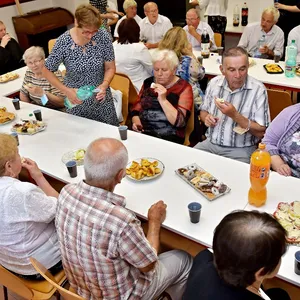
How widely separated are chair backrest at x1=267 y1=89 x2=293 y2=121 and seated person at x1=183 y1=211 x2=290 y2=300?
6.60ft

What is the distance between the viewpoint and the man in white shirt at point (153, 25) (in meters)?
5.43

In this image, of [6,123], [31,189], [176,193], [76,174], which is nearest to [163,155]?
[176,193]

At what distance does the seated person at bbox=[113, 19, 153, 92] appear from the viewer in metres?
3.92

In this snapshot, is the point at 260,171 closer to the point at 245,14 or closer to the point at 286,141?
the point at 286,141

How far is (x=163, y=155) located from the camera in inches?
99.8

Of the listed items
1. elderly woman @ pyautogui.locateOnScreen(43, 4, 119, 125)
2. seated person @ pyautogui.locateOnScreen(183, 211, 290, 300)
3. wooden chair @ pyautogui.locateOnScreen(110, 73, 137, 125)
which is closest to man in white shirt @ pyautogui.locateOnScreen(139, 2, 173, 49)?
wooden chair @ pyautogui.locateOnScreen(110, 73, 137, 125)

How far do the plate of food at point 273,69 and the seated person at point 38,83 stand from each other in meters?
2.14

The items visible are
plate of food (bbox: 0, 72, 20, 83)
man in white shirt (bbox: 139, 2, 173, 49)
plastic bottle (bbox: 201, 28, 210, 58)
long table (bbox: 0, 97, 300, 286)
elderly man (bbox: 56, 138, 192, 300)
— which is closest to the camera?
elderly man (bbox: 56, 138, 192, 300)

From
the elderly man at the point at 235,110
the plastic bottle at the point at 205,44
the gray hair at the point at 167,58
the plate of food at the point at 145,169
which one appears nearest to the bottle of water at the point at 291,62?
the plastic bottle at the point at 205,44

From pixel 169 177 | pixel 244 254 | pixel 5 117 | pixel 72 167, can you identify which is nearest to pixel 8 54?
pixel 5 117

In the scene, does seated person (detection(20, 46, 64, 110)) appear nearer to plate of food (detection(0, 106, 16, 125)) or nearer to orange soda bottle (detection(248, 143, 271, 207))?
plate of food (detection(0, 106, 16, 125))

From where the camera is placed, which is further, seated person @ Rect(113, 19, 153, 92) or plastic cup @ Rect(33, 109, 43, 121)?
seated person @ Rect(113, 19, 153, 92)

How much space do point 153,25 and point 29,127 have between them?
3.21 m

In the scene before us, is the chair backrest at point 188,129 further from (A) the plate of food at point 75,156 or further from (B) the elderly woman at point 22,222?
(B) the elderly woman at point 22,222
